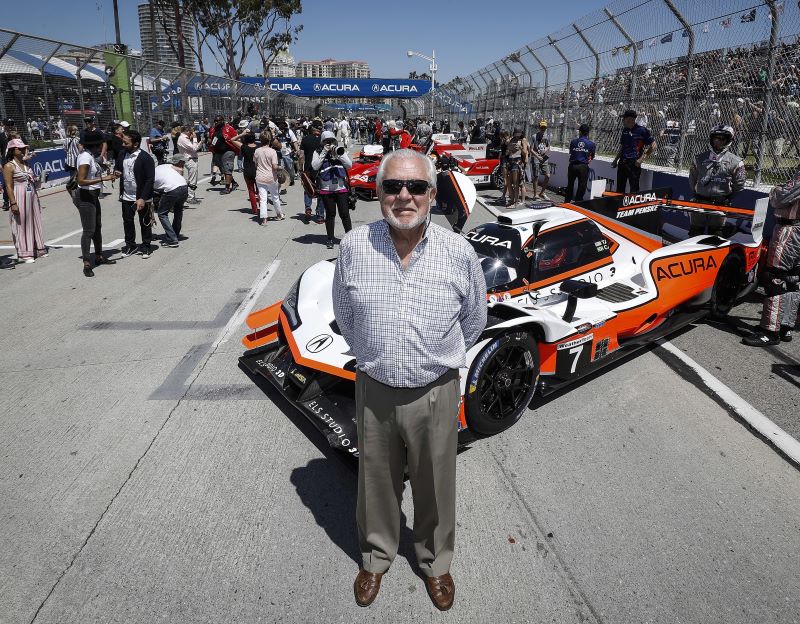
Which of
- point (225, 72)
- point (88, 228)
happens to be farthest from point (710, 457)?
point (225, 72)

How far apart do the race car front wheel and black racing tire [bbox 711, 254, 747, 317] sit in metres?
9.98

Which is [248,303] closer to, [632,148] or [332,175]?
[332,175]

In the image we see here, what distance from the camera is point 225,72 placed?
44.4m

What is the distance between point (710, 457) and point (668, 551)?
1039 mm

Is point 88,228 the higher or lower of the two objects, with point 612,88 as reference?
lower

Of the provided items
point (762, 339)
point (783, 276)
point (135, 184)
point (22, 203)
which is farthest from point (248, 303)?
point (783, 276)

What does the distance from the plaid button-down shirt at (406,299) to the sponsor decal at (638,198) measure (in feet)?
15.6

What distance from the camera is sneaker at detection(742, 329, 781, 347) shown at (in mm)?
5289

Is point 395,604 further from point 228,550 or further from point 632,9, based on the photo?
point 632,9

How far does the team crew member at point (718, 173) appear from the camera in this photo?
278 inches

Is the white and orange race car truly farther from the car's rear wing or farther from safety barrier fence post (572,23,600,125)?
safety barrier fence post (572,23,600,125)

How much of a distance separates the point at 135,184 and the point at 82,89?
40.5ft

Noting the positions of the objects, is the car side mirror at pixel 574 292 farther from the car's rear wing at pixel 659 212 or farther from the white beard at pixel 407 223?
the white beard at pixel 407 223

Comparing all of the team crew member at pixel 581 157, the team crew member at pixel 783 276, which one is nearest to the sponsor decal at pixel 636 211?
the team crew member at pixel 783 276
